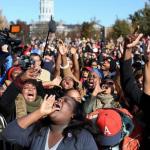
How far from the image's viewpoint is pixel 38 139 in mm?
3586

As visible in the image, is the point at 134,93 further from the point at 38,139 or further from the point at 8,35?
the point at 8,35

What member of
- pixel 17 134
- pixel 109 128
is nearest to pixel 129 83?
pixel 109 128

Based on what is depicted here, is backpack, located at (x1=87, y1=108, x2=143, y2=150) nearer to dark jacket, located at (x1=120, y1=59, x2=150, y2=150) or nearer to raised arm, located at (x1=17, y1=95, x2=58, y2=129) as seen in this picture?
dark jacket, located at (x1=120, y1=59, x2=150, y2=150)

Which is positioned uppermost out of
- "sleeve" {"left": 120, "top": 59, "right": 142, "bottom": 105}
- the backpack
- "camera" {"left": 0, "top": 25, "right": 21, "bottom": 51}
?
"camera" {"left": 0, "top": 25, "right": 21, "bottom": 51}

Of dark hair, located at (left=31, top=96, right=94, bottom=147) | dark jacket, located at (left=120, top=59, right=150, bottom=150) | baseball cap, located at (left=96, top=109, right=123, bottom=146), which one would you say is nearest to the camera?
dark hair, located at (left=31, top=96, right=94, bottom=147)

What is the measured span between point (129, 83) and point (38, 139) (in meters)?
0.91

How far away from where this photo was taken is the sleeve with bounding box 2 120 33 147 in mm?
3602

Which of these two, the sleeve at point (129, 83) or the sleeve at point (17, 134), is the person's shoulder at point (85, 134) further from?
the sleeve at point (129, 83)

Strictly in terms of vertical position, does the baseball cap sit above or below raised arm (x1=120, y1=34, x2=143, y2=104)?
below

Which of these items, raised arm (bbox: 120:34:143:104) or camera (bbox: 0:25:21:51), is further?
camera (bbox: 0:25:21:51)

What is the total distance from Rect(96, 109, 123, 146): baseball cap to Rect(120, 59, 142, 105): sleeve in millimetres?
280

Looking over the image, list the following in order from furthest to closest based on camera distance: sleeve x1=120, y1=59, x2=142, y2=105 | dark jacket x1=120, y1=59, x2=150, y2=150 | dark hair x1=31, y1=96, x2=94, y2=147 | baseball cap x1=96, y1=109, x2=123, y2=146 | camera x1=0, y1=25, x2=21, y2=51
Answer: camera x1=0, y1=25, x2=21, y2=51
sleeve x1=120, y1=59, x2=142, y2=105
dark jacket x1=120, y1=59, x2=150, y2=150
baseball cap x1=96, y1=109, x2=123, y2=146
dark hair x1=31, y1=96, x2=94, y2=147

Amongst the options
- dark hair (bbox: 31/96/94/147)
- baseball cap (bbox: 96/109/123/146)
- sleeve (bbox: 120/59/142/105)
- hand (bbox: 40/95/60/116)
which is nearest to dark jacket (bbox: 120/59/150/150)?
sleeve (bbox: 120/59/142/105)

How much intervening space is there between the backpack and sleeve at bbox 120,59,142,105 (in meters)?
0.15
